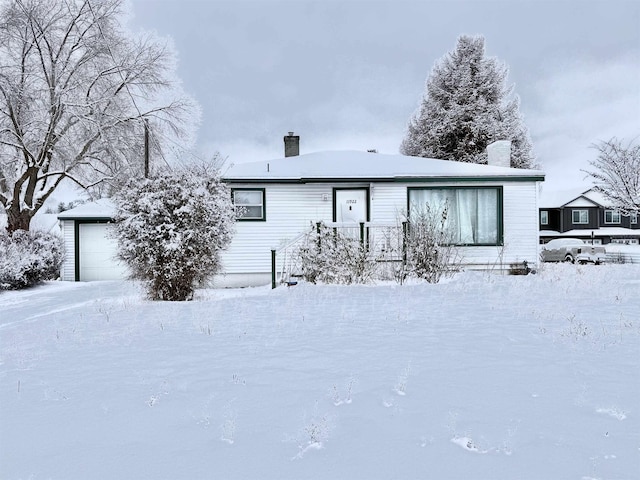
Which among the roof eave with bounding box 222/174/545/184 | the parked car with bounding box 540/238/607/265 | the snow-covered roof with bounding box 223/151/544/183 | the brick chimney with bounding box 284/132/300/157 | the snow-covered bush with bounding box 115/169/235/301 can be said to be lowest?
the parked car with bounding box 540/238/607/265

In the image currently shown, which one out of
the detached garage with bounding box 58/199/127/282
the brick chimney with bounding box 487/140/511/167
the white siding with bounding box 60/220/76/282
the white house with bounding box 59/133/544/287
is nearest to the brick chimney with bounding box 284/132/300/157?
the white house with bounding box 59/133/544/287

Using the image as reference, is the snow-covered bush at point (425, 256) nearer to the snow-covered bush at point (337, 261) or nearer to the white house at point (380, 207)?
the snow-covered bush at point (337, 261)

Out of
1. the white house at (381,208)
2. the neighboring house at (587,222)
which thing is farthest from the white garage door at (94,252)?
the neighboring house at (587,222)

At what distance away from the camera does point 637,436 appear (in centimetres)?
273

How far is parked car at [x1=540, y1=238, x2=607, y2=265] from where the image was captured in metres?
23.7

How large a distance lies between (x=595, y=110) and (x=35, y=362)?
96.3 ft

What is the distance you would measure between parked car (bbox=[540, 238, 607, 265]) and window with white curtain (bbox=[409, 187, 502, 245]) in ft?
44.7

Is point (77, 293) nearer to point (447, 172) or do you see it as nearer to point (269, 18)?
point (447, 172)

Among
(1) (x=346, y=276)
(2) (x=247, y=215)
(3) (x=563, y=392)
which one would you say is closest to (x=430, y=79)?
(2) (x=247, y=215)

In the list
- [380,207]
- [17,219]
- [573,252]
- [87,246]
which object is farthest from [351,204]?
[573,252]

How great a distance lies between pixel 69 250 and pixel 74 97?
18.7 ft

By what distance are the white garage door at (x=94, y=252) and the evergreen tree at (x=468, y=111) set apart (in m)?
19.9

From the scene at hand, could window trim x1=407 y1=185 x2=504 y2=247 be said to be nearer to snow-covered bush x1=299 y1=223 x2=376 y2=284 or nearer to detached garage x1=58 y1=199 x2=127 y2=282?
snow-covered bush x1=299 y1=223 x2=376 y2=284

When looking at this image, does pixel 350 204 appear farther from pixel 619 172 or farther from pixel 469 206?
pixel 619 172
